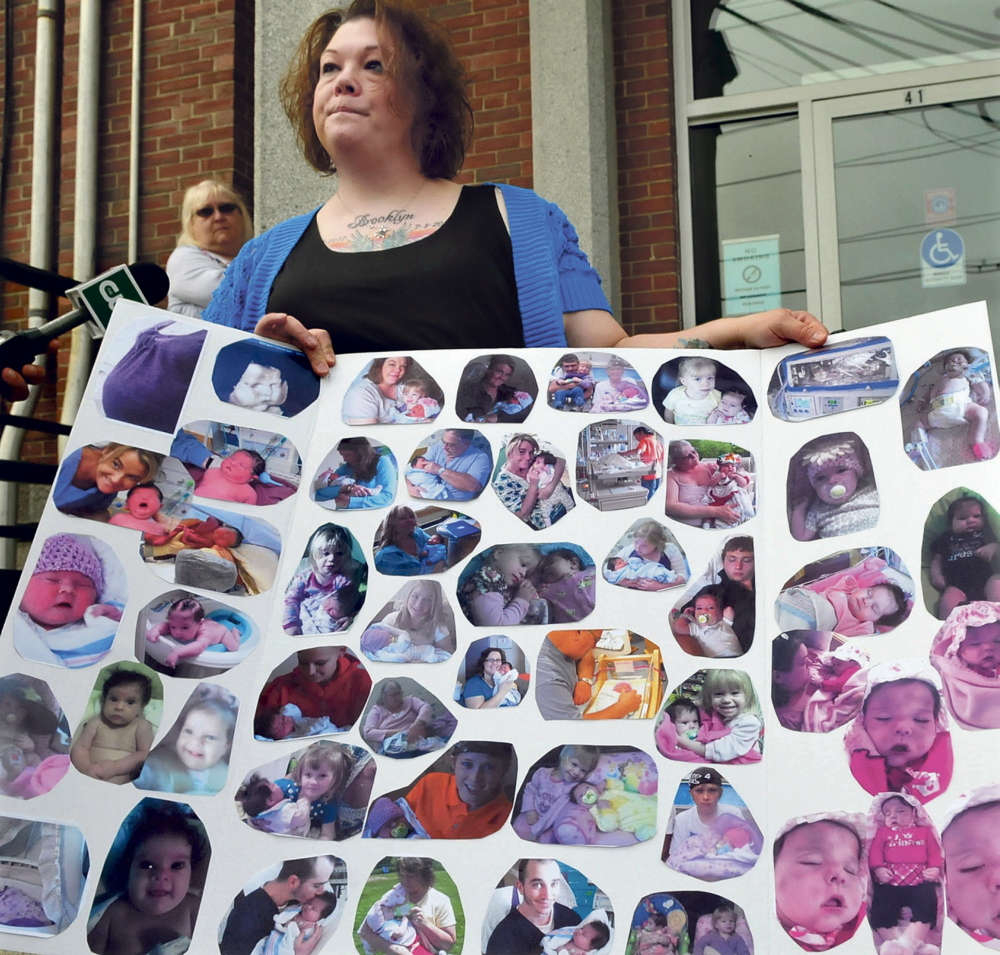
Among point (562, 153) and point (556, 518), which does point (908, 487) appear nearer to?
point (556, 518)

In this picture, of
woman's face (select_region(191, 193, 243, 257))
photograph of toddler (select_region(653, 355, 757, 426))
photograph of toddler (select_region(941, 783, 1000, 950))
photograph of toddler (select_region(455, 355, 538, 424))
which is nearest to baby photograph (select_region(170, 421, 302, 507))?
photograph of toddler (select_region(455, 355, 538, 424))

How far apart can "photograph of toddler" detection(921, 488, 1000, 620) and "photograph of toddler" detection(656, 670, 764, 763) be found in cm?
20

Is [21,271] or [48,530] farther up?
[21,271]

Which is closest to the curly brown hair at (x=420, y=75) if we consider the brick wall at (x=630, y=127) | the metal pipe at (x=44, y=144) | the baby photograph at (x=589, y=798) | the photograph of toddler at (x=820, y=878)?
the baby photograph at (x=589, y=798)

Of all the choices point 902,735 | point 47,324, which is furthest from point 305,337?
point 47,324

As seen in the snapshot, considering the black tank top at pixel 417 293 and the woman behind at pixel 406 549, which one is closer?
the woman behind at pixel 406 549

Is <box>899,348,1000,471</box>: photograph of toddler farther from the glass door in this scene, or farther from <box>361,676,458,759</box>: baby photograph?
the glass door

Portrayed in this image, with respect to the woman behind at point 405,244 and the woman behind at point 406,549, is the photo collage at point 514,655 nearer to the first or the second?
the woman behind at point 406,549

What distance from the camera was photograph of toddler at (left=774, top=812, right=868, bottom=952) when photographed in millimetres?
999

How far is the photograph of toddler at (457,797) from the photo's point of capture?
1.10m

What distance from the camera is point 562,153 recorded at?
206 inches

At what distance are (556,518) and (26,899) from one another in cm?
66

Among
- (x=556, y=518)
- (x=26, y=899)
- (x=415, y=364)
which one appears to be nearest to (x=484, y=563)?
(x=556, y=518)

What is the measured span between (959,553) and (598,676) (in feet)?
Result: 1.23
